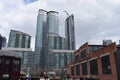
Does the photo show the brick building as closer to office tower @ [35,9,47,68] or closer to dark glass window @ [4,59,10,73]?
dark glass window @ [4,59,10,73]

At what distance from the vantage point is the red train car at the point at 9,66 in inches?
2392

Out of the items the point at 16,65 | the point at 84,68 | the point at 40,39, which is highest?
the point at 40,39

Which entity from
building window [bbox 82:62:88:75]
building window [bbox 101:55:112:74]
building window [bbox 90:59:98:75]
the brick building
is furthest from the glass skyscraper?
building window [bbox 101:55:112:74]

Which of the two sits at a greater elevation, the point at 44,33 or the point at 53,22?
the point at 53,22

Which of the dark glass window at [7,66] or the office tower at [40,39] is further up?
the office tower at [40,39]

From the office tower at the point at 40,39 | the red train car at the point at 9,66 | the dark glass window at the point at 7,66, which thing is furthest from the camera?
the office tower at the point at 40,39

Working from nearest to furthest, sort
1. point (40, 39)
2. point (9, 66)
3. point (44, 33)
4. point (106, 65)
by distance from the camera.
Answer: point (106, 65) → point (9, 66) → point (40, 39) → point (44, 33)

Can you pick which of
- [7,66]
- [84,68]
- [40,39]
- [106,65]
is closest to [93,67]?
[84,68]

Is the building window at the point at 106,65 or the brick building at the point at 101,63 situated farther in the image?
the building window at the point at 106,65

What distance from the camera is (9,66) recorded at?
63031 mm

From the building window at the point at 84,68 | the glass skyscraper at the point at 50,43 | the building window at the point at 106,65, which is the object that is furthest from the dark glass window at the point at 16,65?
the glass skyscraper at the point at 50,43

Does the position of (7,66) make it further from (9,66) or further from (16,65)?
(16,65)

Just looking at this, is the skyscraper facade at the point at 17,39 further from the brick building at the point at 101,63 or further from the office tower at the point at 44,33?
the brick building at the point at 101,63

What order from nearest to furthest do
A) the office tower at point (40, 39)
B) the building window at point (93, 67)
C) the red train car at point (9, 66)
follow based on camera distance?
the building window at point (93, 67) < the red train car at point (9, 66) < the office tower at point (40, 39)
